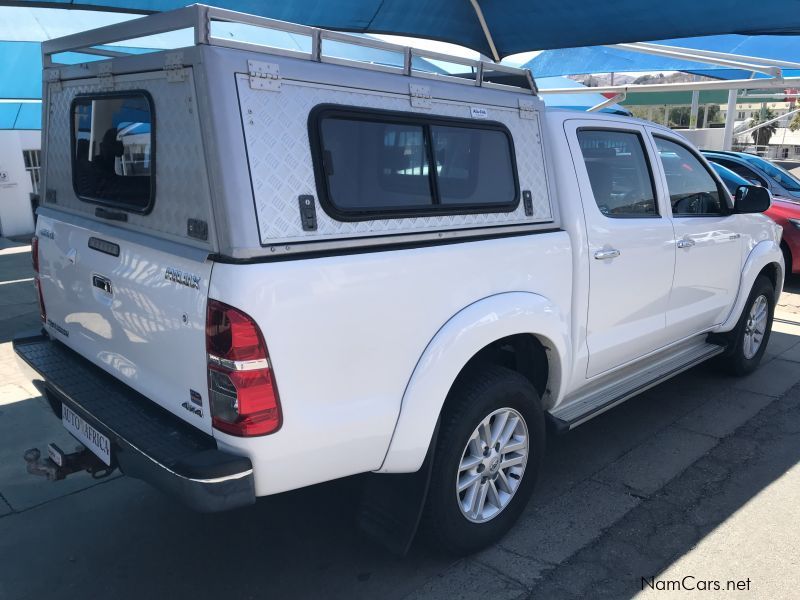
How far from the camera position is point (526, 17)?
23.1 feet

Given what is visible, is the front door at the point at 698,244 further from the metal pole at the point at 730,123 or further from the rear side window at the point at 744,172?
the metal pole at the point at 730,123

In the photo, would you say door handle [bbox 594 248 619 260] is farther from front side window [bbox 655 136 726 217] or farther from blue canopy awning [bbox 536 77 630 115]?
blue canopy awning [bbox 536 77 630 115]

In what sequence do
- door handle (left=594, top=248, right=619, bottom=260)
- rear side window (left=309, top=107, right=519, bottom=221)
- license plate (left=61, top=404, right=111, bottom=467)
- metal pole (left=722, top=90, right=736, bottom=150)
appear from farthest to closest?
1. metal pole (left=722, top=90, right=736, bottom=150)
2. door handle (left=594, top=248, right=619, bottom=260)
3. license plate (left=61, top=404, right=111, bottom=467)
4. rear side window (left=309, top=107, right=519, bottom=221)

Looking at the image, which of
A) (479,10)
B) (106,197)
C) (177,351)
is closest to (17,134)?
(479,10)

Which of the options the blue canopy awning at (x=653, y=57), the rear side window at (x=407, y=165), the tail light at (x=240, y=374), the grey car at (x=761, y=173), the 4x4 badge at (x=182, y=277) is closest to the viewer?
the tail light at (x=240, y=374)

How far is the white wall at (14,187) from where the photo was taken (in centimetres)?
1345

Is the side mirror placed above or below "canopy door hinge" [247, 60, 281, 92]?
below

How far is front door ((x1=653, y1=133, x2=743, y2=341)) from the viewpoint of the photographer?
13.7 ft

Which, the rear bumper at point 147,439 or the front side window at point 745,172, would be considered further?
the front side window at point 745,172

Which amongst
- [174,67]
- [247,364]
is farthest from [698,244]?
[174,67]

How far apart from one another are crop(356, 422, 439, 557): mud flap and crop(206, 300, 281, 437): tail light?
708 millimetres

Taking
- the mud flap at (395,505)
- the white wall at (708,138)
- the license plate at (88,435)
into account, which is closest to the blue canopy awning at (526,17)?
the license plate at (88,435)

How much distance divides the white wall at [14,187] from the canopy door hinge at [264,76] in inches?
528
